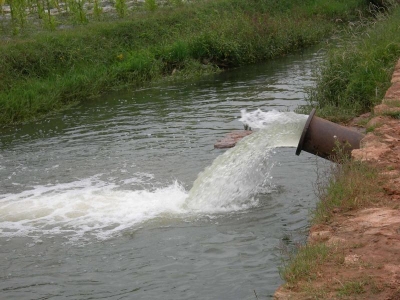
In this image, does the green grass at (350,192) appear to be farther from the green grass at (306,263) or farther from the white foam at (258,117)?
the white foam at (258,117)

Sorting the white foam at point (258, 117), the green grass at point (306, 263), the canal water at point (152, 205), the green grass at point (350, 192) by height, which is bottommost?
the canal water at point (152, 205)

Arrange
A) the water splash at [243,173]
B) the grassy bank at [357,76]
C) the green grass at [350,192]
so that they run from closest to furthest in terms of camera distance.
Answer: the green grass at [350,192], the water splash at [243,173], the grassy bank at [357,76]

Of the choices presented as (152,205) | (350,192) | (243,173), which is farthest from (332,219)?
(152,205)

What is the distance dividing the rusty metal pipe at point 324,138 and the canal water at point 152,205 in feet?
2.00

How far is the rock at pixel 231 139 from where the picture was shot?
11166mm

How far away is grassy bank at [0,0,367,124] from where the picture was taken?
1597 centimetres

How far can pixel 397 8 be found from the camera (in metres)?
17.5

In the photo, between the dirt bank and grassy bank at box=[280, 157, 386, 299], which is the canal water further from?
the dirt bank

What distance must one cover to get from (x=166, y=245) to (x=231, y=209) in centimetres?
128

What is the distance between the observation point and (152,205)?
8602 millimetres

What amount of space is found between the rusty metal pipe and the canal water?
2.00ft

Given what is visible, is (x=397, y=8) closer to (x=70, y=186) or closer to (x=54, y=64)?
(x=54, y=64)

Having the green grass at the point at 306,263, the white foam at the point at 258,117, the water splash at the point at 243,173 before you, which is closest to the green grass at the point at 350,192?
the green grass at the point at 306,263

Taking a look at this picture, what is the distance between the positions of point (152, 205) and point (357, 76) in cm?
531
